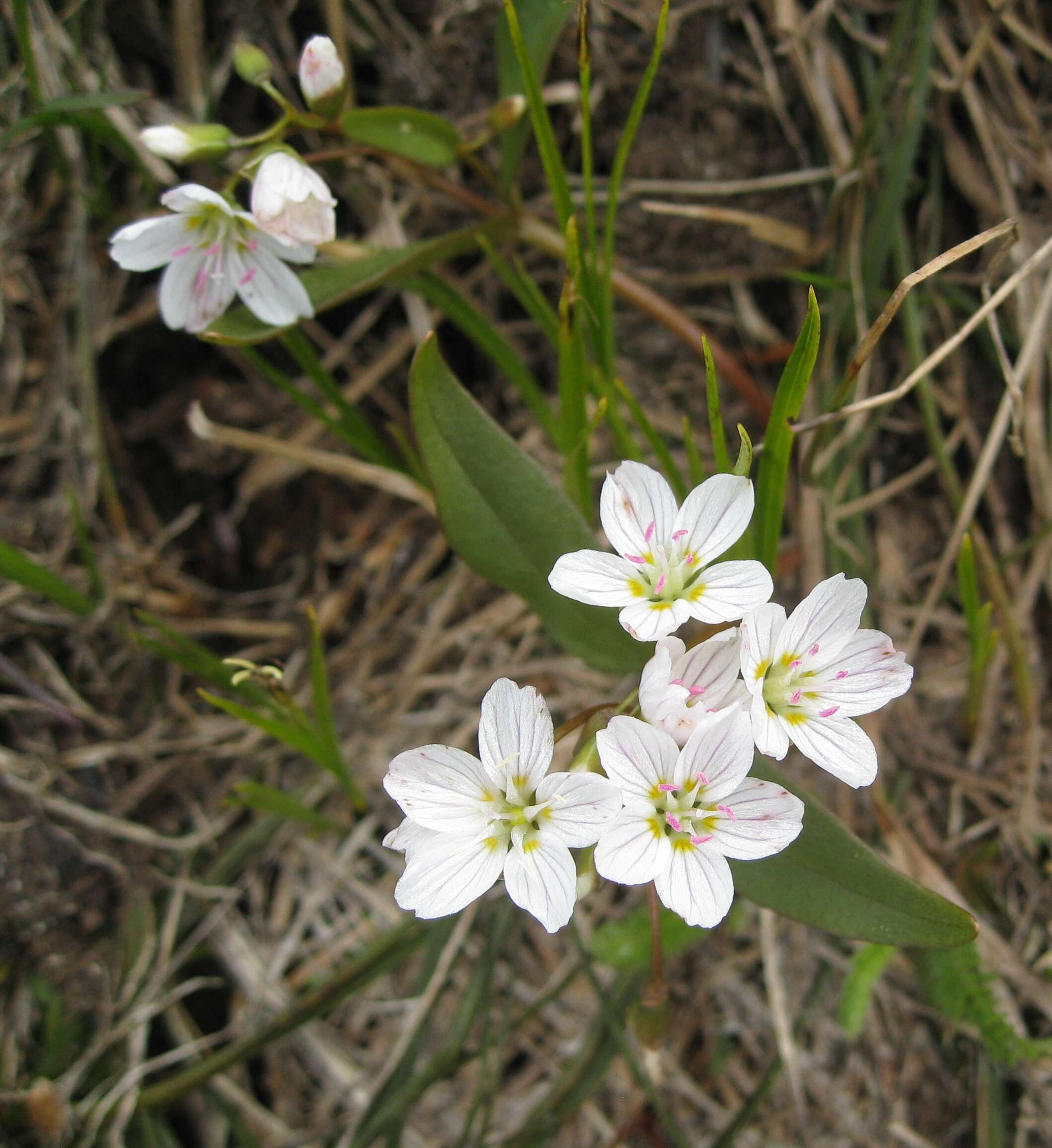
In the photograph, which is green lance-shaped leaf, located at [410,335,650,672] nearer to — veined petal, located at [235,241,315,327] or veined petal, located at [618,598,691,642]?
veined petal, located at [618,598,691,642]

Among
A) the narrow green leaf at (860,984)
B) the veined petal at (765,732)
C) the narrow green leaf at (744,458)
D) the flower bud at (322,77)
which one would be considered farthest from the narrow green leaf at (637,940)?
the flower bud at (322,77)

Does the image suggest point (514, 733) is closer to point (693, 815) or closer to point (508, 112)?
point (693, 815)

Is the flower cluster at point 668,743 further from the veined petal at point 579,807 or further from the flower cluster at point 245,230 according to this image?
the flower cluster at point 245,230

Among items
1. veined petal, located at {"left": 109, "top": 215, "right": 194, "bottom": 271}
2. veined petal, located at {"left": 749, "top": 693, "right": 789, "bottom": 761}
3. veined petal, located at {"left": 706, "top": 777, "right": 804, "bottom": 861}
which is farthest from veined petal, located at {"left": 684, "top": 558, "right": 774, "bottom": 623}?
veined petal, located at {"left": 109, "top": 215, "right": 194, "bottom": 271}

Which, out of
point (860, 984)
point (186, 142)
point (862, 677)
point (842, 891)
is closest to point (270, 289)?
point (186, 142)

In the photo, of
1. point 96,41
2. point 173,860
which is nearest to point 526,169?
point 96,41

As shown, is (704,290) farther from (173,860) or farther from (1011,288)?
(173,860)
